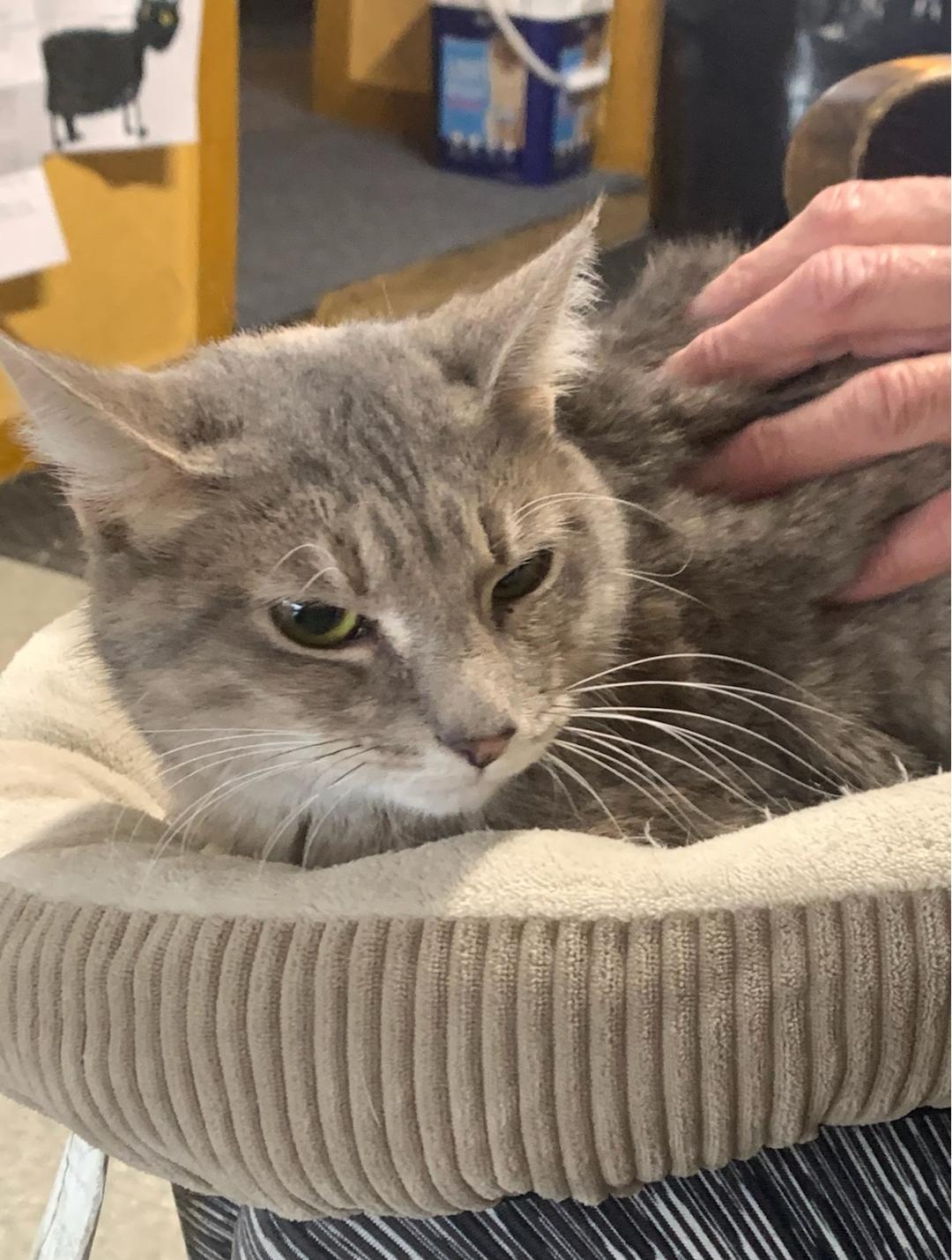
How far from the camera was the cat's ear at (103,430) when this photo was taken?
28.2 inches

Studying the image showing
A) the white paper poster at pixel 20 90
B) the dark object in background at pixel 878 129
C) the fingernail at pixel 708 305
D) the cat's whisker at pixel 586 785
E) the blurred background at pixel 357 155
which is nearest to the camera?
the cat's whisker at pixel 586 785

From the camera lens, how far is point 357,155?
11.1ft

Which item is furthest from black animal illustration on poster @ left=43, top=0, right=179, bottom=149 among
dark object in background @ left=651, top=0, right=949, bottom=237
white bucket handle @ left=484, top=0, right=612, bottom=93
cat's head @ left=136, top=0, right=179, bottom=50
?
white bucket handle @ left=484, top=0, right=612, bottom=93

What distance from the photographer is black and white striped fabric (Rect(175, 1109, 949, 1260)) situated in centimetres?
64

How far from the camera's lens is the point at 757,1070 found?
2.02ft

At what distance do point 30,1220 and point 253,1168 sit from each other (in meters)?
0.71

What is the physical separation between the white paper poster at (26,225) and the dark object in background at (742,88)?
3.42 feet

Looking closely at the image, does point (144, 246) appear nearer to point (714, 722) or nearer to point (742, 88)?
point (742, 88)

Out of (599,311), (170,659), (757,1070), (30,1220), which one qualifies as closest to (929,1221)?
(757,1070)

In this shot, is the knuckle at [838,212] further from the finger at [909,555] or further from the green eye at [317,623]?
the green eye at [317,623]

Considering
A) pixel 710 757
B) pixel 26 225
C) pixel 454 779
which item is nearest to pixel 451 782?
pixel 454 779

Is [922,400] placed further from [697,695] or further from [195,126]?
[195,126]

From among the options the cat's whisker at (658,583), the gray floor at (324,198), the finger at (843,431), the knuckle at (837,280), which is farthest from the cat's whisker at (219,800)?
the gray floor at (324,198)

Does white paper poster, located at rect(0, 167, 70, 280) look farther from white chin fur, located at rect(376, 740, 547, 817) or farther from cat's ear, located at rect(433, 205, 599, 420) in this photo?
white chin fur, located at rect(376, 740, 547, 817)
